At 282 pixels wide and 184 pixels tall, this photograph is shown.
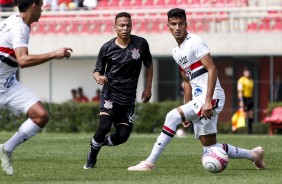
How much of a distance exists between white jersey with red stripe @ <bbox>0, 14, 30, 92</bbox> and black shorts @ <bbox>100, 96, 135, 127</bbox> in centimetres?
191

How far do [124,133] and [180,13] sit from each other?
2.04 meters

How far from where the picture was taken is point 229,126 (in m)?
31.5

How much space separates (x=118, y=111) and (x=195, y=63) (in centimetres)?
162

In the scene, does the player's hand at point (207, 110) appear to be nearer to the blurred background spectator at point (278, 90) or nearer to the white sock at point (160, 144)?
the white sock at point (160, 144)

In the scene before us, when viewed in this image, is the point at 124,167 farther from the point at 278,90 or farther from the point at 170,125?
the point at 278,90

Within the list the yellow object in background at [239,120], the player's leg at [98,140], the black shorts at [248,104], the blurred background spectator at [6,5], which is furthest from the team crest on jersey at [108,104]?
the blurred background spectator at [6,5]

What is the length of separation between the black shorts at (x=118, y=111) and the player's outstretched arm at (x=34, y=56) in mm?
2435

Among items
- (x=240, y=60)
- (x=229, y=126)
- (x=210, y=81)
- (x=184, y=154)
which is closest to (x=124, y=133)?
(x=210, y=81)

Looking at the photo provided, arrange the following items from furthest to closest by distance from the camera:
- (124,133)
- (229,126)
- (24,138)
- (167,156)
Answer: (229,126)
(167,156)
(124,133)
(24,138)

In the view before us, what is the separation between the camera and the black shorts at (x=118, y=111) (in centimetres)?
1396

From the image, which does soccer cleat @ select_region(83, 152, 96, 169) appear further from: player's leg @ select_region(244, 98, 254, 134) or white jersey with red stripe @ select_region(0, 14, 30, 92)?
player's leg @ select_region(244, 98, 254, 134)

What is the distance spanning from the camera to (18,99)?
480 inches

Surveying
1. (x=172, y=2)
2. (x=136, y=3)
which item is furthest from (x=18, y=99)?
(x=136, y=3)

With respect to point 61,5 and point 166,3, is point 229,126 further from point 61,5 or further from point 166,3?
point 61,5
